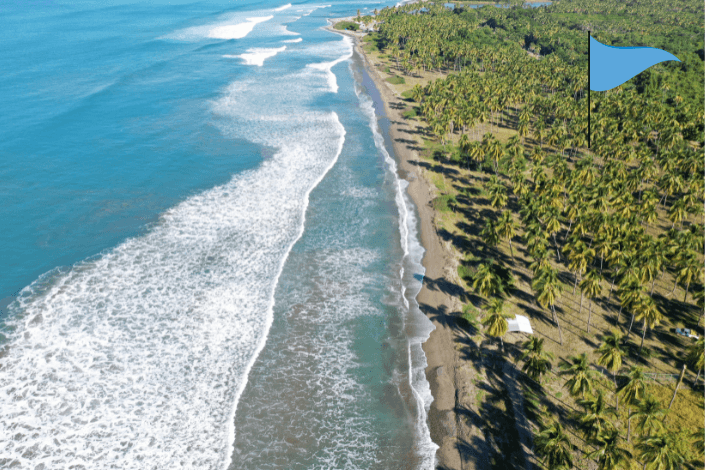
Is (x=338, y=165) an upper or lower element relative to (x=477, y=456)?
upper

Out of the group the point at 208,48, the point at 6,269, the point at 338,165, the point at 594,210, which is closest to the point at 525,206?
the point at 594,210

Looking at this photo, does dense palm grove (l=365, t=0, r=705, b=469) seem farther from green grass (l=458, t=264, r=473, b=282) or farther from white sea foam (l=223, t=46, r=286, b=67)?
white sea foam (l=223, t=46, r=286, b=67)

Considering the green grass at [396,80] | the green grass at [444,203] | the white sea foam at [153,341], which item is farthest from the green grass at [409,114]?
the white sea foam at [153,341]

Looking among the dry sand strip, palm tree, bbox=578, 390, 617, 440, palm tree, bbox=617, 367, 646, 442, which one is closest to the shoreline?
the dry sand strip

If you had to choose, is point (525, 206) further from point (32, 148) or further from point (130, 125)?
point (32, 148)

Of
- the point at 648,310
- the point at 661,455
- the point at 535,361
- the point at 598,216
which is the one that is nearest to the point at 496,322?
the point at 535,361

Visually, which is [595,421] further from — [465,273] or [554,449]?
[465,273]
